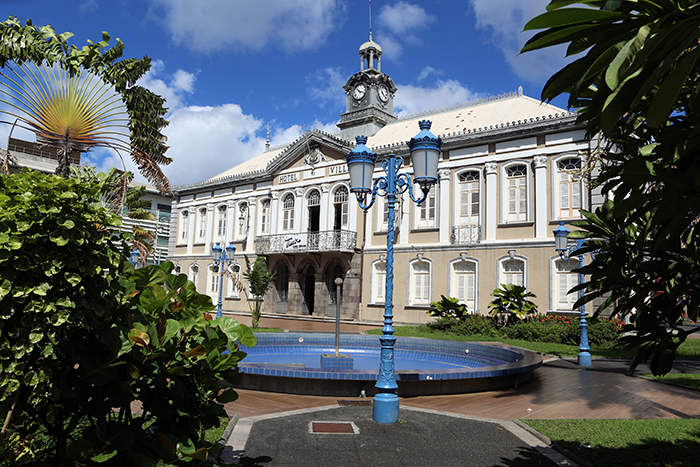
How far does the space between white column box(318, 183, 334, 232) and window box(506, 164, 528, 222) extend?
32.6 ft

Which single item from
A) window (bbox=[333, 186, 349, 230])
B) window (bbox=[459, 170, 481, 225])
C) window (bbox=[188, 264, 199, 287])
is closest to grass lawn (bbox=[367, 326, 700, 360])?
window (bbox=[459, 170, 481, 225])

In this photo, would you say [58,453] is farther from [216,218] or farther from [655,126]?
[216,218]

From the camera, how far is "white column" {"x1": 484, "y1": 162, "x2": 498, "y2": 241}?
21.6m

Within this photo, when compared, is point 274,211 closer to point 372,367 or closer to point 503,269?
point 503,269

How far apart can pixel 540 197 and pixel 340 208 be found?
11.1 metres

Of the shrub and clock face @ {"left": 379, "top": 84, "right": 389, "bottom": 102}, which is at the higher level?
clock face @ {"left": 379, "top": 84, "right": 389, "bottom": 102}

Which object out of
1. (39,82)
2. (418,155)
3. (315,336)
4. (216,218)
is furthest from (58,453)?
(216,218)

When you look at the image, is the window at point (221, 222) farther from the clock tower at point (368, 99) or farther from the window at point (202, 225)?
the clock tower at point (368, 99)

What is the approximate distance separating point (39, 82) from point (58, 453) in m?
5.29

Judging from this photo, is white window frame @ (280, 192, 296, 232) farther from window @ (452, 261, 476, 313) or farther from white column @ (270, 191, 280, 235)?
window @ (452, 261, 476, 313)

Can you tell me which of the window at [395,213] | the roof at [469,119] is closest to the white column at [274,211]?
the roof at [469,119]

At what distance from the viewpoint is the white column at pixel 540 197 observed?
20297 millimetres

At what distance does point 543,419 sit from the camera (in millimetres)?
6984

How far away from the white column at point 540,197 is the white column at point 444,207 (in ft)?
13.0
